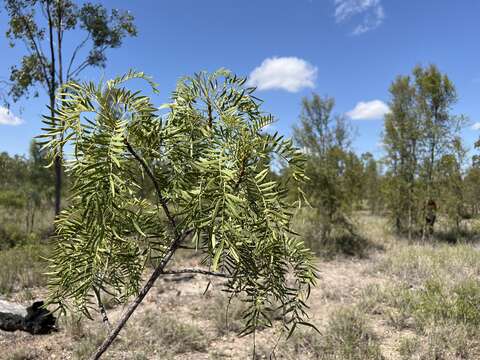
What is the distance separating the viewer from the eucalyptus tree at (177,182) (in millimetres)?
959

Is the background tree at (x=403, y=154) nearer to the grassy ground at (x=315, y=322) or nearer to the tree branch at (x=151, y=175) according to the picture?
the grassy ground at (x=315, y=322)

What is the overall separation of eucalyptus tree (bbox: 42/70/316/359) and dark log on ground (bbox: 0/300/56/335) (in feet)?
13.8

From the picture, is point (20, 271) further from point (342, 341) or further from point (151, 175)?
point (151, 175)

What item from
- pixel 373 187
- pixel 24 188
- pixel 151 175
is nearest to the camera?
pixel 151 175

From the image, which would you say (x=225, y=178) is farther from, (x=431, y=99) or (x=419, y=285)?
(x=431, y=99)

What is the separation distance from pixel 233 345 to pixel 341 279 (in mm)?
4063

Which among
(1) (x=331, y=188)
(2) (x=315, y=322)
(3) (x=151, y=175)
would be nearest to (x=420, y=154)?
(1) (x=331, y=188)

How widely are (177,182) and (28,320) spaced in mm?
4861

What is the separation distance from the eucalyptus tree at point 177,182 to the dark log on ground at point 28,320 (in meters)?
4.20

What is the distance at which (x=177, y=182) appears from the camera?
A: 47.8 inches

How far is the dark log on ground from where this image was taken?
15.4 ft

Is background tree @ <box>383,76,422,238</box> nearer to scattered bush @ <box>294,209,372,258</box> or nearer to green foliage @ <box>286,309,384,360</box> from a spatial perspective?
scattered bush @ <box>294,209,372,258</box>

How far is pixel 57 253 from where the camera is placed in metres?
1.31

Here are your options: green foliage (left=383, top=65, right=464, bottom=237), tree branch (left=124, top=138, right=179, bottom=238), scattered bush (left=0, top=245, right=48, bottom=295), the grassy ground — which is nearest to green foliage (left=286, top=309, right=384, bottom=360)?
the grassy ground
